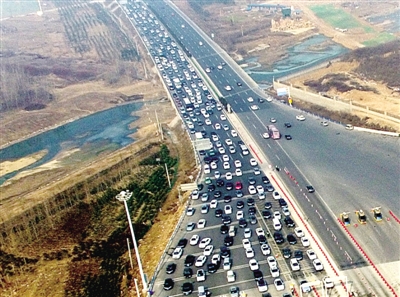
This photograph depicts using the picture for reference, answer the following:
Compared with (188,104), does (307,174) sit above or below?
below

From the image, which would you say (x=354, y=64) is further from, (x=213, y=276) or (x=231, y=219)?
(x=213, y=276)

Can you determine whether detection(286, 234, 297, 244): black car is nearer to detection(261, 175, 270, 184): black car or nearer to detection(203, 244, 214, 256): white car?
detection(203, 244, 214, 256): white car

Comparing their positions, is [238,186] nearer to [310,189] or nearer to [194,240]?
[310,189]

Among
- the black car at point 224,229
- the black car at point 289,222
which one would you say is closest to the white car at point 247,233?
the black car at point 224,229

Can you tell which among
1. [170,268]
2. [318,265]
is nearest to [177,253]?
[170,268]

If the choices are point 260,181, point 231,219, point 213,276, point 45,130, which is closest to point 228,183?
point 260,181

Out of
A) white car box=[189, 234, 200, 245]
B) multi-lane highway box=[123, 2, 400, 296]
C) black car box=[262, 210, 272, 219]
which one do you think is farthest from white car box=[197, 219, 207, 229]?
black car box=[262, 210, 272, 219]

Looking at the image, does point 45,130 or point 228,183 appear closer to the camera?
point 228,183
